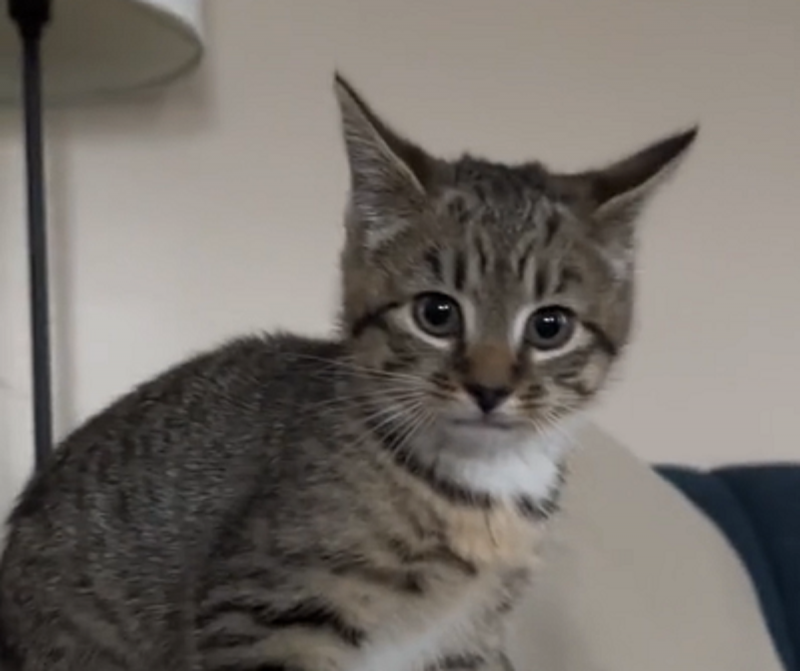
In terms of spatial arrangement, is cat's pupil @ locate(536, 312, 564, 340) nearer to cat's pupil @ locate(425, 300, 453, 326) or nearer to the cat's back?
cat's pupil @ locate(425, 300, 453, 326)

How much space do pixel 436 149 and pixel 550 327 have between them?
0.81 m

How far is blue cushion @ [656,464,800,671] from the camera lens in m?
1.70

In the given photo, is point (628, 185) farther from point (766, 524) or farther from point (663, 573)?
point (766, 524)

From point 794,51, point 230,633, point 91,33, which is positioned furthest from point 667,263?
point 230,633

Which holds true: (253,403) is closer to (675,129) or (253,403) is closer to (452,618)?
(452,618)

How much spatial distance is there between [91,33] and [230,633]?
82cm

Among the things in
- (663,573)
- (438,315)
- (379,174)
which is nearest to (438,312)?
(438,315)

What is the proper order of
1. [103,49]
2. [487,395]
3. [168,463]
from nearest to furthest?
[487,395] < [168,463] < [103,49]

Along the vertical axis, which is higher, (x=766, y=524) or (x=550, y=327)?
(x=550, y=327)

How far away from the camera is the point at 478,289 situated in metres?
1.14

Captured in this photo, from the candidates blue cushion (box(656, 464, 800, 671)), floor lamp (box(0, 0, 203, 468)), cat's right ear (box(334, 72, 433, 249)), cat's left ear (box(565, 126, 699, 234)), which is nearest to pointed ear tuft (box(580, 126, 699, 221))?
cat's left ear (box(565, 126, 699, 234))

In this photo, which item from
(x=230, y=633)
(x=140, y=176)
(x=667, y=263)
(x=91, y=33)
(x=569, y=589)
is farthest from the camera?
(x=667, y=263)

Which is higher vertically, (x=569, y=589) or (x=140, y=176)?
(x=140, y=176)

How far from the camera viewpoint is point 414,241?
1.17 metres
